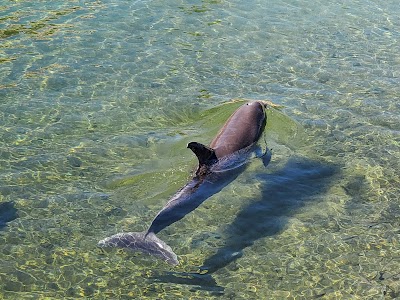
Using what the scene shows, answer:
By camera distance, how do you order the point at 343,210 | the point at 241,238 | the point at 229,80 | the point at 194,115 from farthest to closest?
1. the point at 229,80
2. the point at 194,115
3. the point at 343,210
4. the point at 241,238

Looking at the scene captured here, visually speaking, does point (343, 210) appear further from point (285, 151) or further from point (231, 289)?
point (231, 289)

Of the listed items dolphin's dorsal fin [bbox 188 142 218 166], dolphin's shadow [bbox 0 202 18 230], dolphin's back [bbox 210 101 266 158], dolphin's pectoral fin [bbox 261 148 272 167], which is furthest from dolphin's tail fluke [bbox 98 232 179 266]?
dolphin's pectoral fin [bbox 261 148 272 167]

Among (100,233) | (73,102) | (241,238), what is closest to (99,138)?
(73,102)

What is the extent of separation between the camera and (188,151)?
8.48 m

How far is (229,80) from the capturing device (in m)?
11.0

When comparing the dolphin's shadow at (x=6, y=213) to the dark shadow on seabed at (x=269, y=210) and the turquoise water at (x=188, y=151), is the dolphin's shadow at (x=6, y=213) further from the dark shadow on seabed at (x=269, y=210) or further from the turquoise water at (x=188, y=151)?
the dark shadow on seabed at (x=269, y=210)

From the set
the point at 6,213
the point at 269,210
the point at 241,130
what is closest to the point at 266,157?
the point at 241,130

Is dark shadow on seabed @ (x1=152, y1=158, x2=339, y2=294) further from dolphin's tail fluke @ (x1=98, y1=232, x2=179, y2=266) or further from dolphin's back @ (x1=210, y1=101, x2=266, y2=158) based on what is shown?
dolphin's back @ (x1=210, y1=101, x2=266, y2=158)

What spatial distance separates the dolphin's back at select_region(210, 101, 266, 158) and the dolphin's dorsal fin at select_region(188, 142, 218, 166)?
33 cm

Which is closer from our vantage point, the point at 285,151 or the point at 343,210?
the point at 343,210

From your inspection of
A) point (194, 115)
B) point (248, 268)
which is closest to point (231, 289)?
point (248, 268)

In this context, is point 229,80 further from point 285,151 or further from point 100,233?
point 100,233

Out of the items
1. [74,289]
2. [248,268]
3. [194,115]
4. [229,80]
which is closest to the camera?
[74,289]

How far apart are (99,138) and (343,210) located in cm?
368
